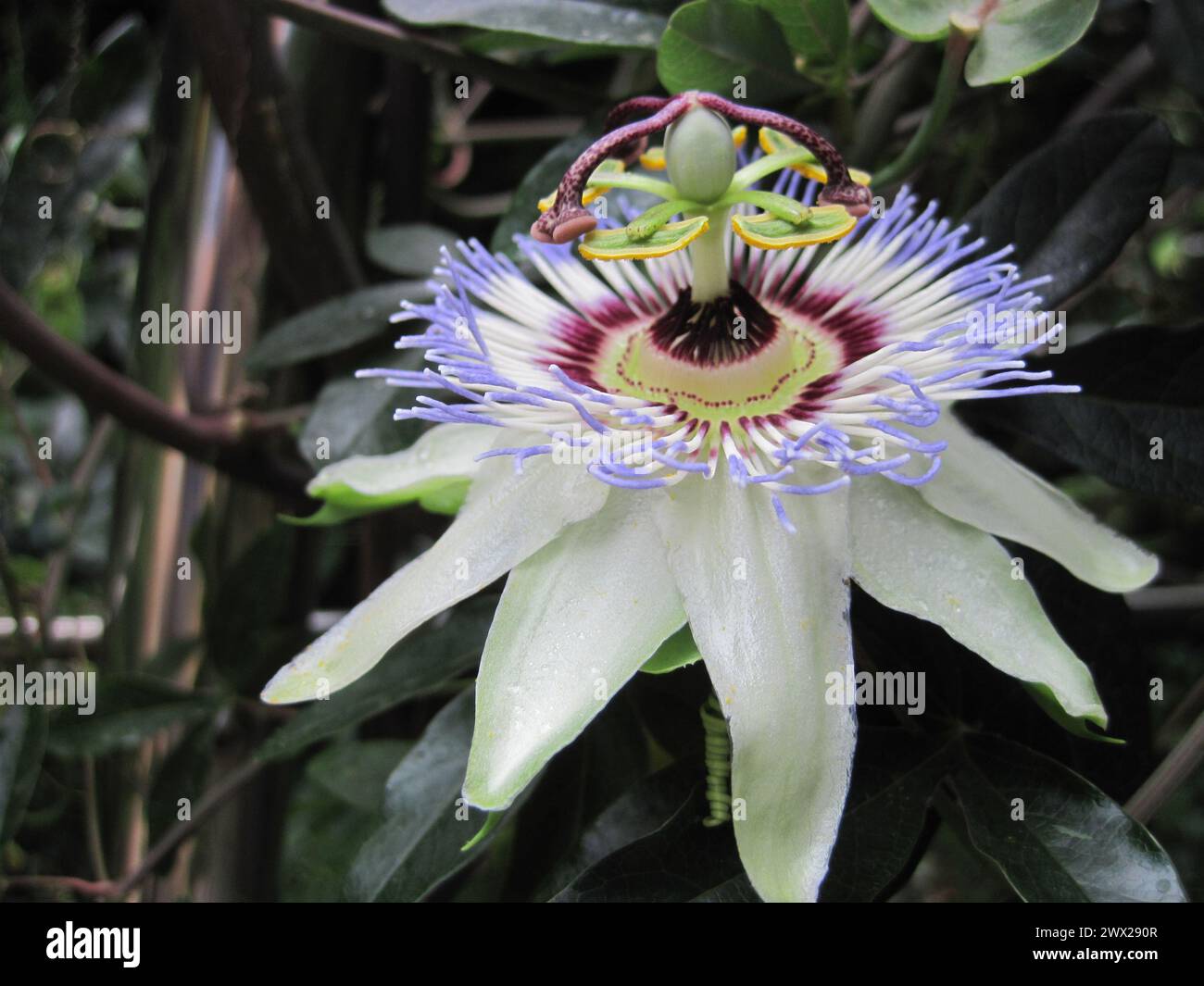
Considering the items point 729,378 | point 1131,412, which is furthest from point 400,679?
point 1131,412

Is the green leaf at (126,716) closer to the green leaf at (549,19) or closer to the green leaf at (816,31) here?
the green leaf at (549,19)

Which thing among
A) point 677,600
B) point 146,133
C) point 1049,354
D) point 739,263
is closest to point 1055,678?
point 677,600

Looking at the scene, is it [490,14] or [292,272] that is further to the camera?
[292,272]

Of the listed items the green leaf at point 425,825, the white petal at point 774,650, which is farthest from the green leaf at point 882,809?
the green leaf at point 425,825

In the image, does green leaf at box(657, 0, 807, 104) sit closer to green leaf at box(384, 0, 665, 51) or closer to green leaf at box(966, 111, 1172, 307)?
green leaf at box(384, 0, 665, 51)

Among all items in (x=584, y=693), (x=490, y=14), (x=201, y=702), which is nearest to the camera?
(x=584, y=693)

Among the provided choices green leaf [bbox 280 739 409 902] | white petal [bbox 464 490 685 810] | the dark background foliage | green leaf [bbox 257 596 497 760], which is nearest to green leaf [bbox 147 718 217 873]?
the dark background foliage
